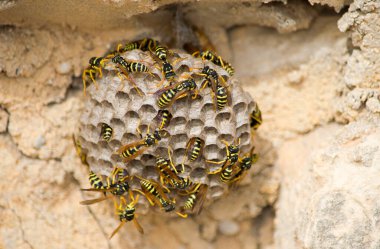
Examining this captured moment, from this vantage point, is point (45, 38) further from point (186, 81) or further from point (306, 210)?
point (306, 210)

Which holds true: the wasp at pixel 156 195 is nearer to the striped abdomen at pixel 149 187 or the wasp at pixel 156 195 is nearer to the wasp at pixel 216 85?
the striped abdomen at pixel 149 187

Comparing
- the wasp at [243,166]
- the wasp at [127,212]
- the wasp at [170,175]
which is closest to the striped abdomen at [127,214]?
the wasp at [127,212]

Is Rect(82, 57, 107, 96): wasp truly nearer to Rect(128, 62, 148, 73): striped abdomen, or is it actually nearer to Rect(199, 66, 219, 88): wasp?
Rect(128, 62, 148, 73): striped abdomen

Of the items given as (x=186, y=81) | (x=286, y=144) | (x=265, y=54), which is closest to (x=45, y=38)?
(x=186, y=81)

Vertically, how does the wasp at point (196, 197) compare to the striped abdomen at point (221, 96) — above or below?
below

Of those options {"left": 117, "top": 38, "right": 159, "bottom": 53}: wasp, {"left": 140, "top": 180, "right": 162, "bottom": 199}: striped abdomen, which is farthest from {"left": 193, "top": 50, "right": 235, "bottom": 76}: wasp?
{"left": 140, "top": 180, "right": 162, "bottom": 199}: striped abdomen

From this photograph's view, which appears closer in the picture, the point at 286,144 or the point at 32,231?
the point at 32,231

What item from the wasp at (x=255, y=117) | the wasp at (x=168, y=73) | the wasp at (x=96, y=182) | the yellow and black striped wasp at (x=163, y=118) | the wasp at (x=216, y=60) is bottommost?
the wasp at (x=96, y=182)

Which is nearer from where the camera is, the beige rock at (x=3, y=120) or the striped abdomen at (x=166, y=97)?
the striped abdomen at (x=166, y=97)

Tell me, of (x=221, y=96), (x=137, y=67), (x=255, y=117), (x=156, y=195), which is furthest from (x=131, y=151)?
(x=255, y=117)
